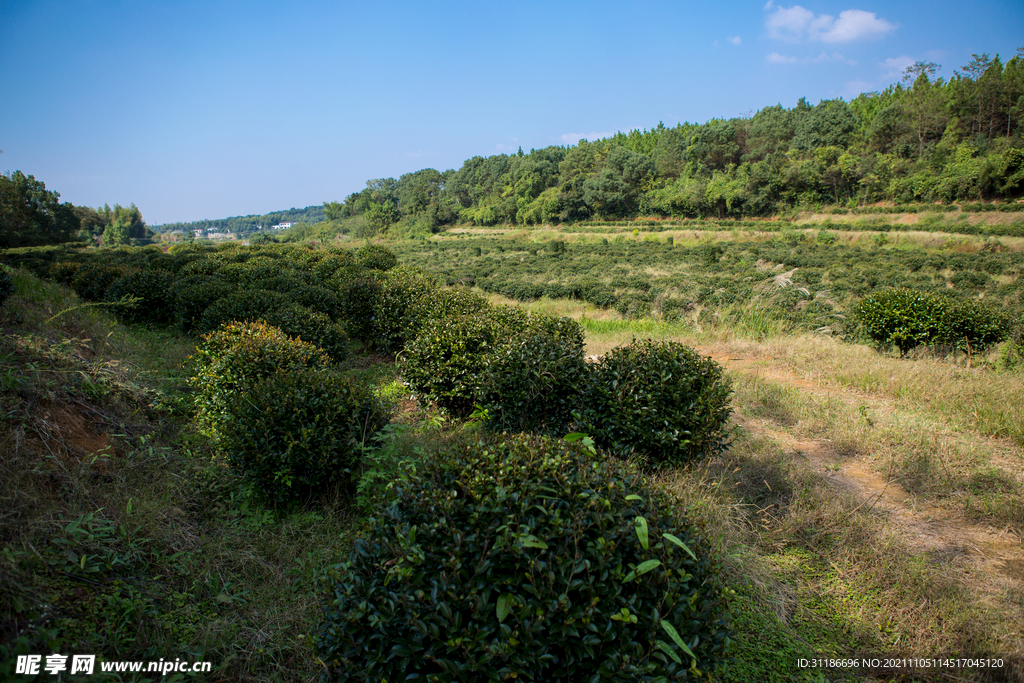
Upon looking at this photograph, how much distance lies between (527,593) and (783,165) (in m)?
62.4

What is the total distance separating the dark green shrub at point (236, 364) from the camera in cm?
445

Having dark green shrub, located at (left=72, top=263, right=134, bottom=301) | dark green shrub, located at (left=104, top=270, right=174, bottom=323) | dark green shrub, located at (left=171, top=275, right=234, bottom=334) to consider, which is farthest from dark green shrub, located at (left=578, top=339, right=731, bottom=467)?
dark green shrub, located at (left=72, top=263, right=134, bottom=301)

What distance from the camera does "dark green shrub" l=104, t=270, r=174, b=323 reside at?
30.9 feet

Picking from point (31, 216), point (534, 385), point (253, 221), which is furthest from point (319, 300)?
point (253, 221)

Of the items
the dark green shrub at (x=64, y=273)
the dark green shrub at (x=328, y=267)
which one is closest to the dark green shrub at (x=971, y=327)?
the dark green shrub at (x=328, y=267)

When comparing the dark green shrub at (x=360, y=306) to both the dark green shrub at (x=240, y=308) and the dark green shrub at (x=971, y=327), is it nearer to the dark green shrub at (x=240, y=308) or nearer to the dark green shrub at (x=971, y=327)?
the dark green shrub at (x=240, y=308)

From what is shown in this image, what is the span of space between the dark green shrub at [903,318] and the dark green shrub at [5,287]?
12.5m

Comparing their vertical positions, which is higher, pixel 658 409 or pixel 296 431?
pixel 296 431

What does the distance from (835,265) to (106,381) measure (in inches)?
984

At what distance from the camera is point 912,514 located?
3855mm

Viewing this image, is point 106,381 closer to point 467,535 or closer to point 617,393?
point 467,535

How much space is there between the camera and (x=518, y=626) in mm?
1771

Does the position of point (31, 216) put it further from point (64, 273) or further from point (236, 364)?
point (236, 364)

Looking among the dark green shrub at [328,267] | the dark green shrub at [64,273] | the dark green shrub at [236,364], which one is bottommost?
the dark green shrub at [236,364]
